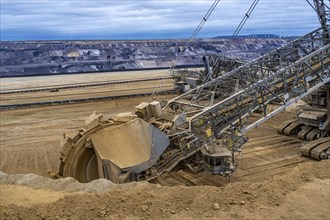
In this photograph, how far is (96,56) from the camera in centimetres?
8106

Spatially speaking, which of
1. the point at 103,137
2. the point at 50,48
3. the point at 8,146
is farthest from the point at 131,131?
the point at 50,48

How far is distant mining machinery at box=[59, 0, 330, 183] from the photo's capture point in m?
10.2

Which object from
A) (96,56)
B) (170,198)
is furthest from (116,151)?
A: (96,56)

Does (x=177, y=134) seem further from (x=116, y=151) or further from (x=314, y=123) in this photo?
(x=314, y=123)

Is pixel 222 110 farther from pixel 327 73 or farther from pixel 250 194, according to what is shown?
pixel 250 194

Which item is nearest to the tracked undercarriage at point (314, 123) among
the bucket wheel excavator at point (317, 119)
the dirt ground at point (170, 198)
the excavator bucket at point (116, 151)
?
the bucket wheel excavator at point (317, 119)

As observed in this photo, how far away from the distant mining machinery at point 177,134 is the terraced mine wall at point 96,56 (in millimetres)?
56275

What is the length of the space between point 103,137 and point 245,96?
4660 millimetres

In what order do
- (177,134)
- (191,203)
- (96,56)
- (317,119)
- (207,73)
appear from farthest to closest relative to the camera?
(96,56) < (207,73) < (317,119) < (177,134) < (191,203)

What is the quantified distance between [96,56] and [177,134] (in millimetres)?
72352

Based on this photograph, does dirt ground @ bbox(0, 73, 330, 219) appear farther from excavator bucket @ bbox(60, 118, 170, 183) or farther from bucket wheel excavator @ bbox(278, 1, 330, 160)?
bucket wheel excavator @ bbox(278, 1, 330, 160)

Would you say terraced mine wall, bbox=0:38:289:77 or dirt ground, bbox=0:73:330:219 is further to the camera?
terraced mine wall, bbox=0:38:289:77

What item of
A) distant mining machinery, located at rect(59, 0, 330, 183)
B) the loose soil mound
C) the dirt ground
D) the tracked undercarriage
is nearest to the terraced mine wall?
the tracked undercarriage

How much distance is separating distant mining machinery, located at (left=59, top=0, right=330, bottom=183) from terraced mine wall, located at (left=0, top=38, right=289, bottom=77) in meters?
56.3
